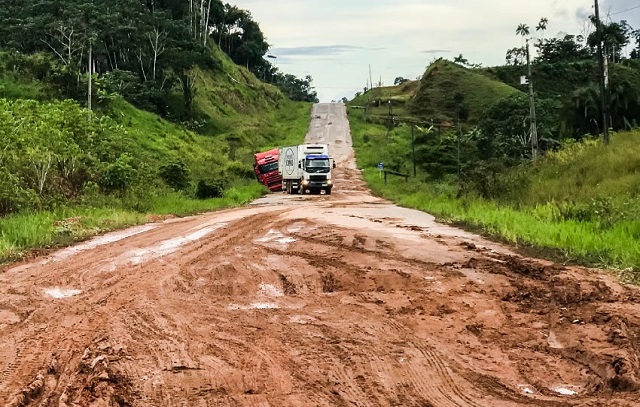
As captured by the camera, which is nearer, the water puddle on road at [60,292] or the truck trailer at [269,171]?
the water puddle on road at [60,292]

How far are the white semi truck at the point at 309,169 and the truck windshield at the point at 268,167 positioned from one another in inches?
158

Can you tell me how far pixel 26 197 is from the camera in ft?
56.1

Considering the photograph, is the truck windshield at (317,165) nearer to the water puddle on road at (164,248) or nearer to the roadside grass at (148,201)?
the roadside grass at (148,201)

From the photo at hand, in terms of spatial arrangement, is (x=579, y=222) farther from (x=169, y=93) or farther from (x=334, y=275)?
(x=169, y=93)

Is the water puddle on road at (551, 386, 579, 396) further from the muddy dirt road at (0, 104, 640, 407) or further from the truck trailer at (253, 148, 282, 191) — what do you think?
the truck trailer at (253, 148, 282, 191)

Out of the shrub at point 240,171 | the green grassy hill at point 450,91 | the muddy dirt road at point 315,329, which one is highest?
the green grassy hill at point 450,91

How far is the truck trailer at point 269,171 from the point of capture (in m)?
42.4

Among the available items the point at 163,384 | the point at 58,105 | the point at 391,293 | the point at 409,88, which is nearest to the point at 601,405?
the point at 163,384

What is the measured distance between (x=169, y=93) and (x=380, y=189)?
30671 millimetres

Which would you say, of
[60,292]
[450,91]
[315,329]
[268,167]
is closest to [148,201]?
[60,292]

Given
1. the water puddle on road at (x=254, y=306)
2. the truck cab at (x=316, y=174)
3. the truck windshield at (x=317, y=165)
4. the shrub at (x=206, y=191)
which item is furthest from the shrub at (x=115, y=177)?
the water puddle on road at (x=254, y=306)

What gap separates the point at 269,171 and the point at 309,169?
702 cm

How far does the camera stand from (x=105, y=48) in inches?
2261

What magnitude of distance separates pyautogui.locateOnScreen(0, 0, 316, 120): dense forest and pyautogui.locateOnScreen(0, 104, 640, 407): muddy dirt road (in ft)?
111
